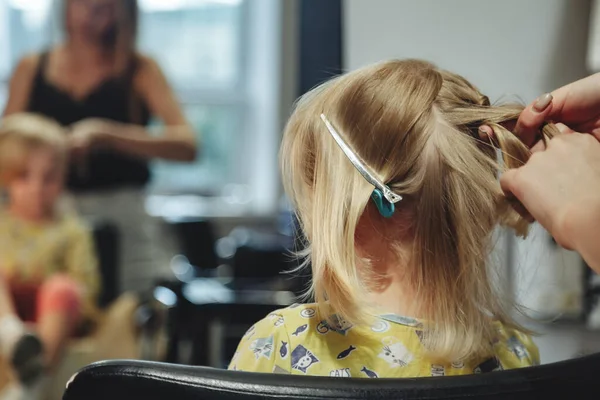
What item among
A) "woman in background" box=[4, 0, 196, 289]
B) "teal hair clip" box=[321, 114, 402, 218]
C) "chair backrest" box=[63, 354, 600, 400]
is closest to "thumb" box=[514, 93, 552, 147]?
"teal hair clip" box=[321, 114, 402, 218]

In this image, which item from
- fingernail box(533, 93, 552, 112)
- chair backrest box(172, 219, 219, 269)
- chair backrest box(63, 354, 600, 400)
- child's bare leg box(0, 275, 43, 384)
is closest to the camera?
chair backrest box(63, 354, 600, 400)

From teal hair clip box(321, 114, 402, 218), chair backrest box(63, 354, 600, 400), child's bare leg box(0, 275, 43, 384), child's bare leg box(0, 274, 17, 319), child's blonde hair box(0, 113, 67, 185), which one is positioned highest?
teal hair clip box(321, 114, 402, 218)

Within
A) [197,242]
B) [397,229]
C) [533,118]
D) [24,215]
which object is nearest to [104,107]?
[24,215]

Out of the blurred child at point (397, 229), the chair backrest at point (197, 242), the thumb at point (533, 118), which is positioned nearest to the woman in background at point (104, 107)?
the chair backrest at point (197, 242)

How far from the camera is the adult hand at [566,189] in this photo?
0.56 metres

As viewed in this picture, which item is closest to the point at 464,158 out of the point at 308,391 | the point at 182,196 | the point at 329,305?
the point at 329,305

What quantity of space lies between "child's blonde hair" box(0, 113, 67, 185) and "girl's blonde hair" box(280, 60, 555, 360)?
1695 mm

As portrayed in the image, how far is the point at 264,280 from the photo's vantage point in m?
2.42

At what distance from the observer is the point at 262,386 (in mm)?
504

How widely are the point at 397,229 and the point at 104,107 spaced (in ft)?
5.66

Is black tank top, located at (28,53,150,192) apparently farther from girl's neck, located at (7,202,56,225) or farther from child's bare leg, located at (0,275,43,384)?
child's bare leg, located at (0,275,43,384)

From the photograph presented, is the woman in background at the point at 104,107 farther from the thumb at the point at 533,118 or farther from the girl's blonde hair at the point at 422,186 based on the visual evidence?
the thumb at the point at 533,118

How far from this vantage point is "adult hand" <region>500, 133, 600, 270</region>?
565 millimetres

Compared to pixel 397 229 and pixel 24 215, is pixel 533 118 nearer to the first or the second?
pixel 397 229
